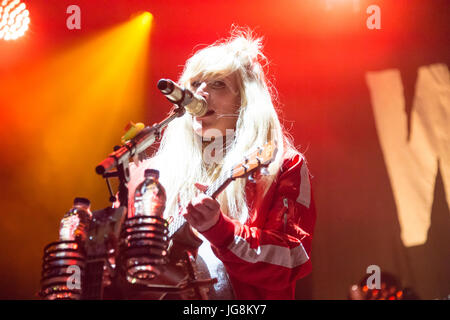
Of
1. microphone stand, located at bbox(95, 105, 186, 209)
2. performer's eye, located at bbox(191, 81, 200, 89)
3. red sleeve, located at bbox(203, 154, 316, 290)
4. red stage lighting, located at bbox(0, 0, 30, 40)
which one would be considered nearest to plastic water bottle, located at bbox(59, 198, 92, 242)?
microphone stand, located at bbox(95, 105, 186, 209)

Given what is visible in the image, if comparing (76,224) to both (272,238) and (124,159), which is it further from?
(272,238)

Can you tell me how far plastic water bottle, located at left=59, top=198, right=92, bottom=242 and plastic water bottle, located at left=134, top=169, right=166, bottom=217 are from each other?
0.61 feet

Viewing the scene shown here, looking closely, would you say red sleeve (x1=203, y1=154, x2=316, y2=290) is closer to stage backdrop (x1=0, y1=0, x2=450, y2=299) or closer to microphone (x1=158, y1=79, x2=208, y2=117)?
microphone (x1=158, y1=79, x2=208, y2=117)

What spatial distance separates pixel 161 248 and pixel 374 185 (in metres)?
3.67

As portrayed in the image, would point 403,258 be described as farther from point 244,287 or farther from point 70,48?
Answer: point 70,48

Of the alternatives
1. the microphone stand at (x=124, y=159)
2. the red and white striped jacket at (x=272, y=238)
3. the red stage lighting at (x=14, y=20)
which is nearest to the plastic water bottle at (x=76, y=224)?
the microphone stand at (x=124, y=159)

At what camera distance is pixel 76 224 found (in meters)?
1.89

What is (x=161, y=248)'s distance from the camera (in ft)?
5.90

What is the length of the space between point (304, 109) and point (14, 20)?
109 inches

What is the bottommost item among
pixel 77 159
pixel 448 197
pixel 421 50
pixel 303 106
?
pixel 448 197

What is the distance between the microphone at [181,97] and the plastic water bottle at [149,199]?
1.17ft

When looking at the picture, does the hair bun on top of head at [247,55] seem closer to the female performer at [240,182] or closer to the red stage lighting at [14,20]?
the female performer at [240,182]

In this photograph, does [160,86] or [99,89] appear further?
[99,89]
